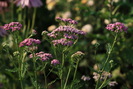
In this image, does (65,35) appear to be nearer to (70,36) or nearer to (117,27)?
(70,36)

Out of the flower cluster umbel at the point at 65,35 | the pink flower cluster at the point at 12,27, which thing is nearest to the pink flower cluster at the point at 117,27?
the flower cluster umbel at the point at 65,35

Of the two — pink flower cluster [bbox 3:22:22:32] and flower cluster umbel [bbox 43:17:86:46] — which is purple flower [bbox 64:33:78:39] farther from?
Answer: pink flower cluster [bbox 3:22:22:32]

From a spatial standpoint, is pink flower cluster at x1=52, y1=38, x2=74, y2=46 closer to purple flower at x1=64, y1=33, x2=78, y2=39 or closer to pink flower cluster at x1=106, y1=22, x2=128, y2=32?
purple flower at x1=64, y1=33, x2=78, y2=39

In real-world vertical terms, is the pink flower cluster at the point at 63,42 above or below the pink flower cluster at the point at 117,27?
below

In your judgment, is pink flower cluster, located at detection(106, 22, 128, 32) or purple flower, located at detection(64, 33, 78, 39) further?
pink flower cluster, located at detection(106, 22, 128, 32)

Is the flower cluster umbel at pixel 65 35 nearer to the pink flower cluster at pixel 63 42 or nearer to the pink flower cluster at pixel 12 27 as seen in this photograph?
the pink flower cluster at pixel 63 42

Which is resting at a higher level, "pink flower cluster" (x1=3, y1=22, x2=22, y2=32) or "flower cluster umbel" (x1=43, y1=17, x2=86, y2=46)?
"pink flower cluster" (x1=3, y1=22, x2=22, y2=32)

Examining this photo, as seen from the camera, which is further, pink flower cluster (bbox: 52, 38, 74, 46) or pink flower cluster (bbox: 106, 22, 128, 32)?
pink flower cluster (bbox: 106, 22, 128, 32)

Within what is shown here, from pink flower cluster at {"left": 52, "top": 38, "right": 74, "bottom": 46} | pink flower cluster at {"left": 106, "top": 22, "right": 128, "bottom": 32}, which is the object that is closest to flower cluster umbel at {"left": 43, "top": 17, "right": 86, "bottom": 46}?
pink flower cluster at {"left": 52, "top": 38, "right": 74, "bottom": 46}

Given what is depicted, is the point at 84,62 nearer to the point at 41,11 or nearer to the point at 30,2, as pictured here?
the point at 41,11

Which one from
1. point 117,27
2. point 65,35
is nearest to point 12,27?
point 65,35

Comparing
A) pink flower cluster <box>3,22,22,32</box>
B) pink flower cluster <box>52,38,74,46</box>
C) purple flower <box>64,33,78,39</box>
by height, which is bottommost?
pink flower cluster <box>52,38,74,46</box>

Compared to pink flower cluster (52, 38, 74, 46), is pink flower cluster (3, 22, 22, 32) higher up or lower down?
higher up

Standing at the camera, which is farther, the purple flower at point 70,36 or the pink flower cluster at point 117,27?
the pink flower cluster at point 117,27
